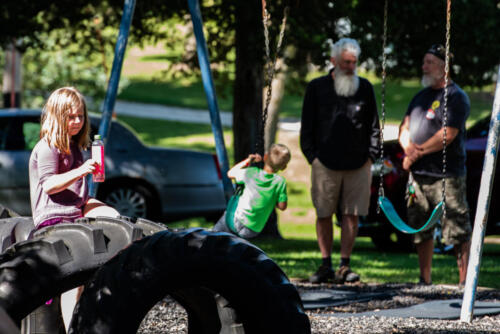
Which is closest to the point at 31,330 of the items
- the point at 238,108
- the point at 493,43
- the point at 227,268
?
the point at 227,268

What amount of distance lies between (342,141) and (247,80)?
175 inches

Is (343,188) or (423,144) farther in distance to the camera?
(343,188)

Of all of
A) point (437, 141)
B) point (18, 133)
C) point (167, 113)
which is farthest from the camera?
point (167, 113)

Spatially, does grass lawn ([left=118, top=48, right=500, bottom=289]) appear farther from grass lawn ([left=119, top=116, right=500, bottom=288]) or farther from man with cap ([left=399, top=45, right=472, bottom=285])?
man with cap ([left=399, top=45, right=472, bottom=285])

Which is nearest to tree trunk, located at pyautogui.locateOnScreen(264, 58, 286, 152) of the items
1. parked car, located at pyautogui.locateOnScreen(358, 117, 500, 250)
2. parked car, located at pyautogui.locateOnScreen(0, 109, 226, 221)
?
parked car, located at pyautogui.locateOnScreen(0, 109, 226, 221)

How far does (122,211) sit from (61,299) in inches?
258

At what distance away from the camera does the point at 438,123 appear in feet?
22.4

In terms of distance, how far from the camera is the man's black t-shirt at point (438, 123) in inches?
267

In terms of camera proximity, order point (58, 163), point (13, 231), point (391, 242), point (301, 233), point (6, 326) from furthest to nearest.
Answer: point (301, 233) < point (391, 242) < point (13, 231) < point (58, 163) < point (6, 326)

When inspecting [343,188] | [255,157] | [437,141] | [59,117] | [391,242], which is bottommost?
[391,242]

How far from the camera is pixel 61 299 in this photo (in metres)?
5.01

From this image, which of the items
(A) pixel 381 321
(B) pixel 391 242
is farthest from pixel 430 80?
(B) pixel 391 242

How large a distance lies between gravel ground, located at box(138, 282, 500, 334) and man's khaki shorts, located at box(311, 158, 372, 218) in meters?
0.86

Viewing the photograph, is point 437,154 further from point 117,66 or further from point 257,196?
point 117,66
